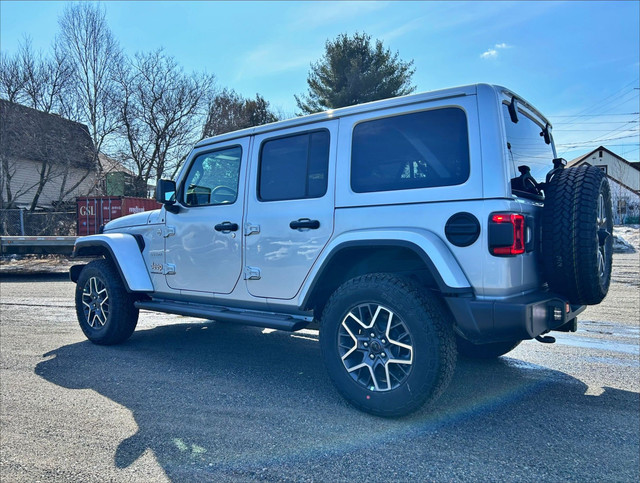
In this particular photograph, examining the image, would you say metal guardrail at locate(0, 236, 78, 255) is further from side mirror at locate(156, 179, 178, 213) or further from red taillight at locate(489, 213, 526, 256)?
red taillight at locate(489, 213, 526, 256)

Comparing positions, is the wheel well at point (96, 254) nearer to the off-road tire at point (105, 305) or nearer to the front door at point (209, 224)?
the off-road tire at point (105, 305)

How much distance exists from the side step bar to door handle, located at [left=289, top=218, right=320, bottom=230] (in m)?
0.73

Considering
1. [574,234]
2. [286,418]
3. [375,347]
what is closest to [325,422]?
[286,418]

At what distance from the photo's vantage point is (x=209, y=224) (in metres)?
4.53

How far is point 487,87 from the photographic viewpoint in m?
3.15

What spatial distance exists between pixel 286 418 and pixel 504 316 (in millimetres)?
1603

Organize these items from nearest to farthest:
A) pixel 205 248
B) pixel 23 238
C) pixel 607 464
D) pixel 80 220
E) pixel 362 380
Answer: pixel 607 464 → pixel 362 380 → pixel 205 248 → pixel 23 238 → pixel 80 220

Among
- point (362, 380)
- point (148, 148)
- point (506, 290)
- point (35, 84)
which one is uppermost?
point (35, 84)

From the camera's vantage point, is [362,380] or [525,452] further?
[362,380]

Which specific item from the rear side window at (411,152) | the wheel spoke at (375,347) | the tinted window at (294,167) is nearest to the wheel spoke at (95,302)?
the tinted window at (294,167)

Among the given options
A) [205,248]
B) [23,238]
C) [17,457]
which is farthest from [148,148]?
[17,457]

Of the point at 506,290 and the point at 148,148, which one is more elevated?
the point at 148,148

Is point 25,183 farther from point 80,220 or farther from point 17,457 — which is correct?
point 17,457

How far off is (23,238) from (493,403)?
1246 centimetres
